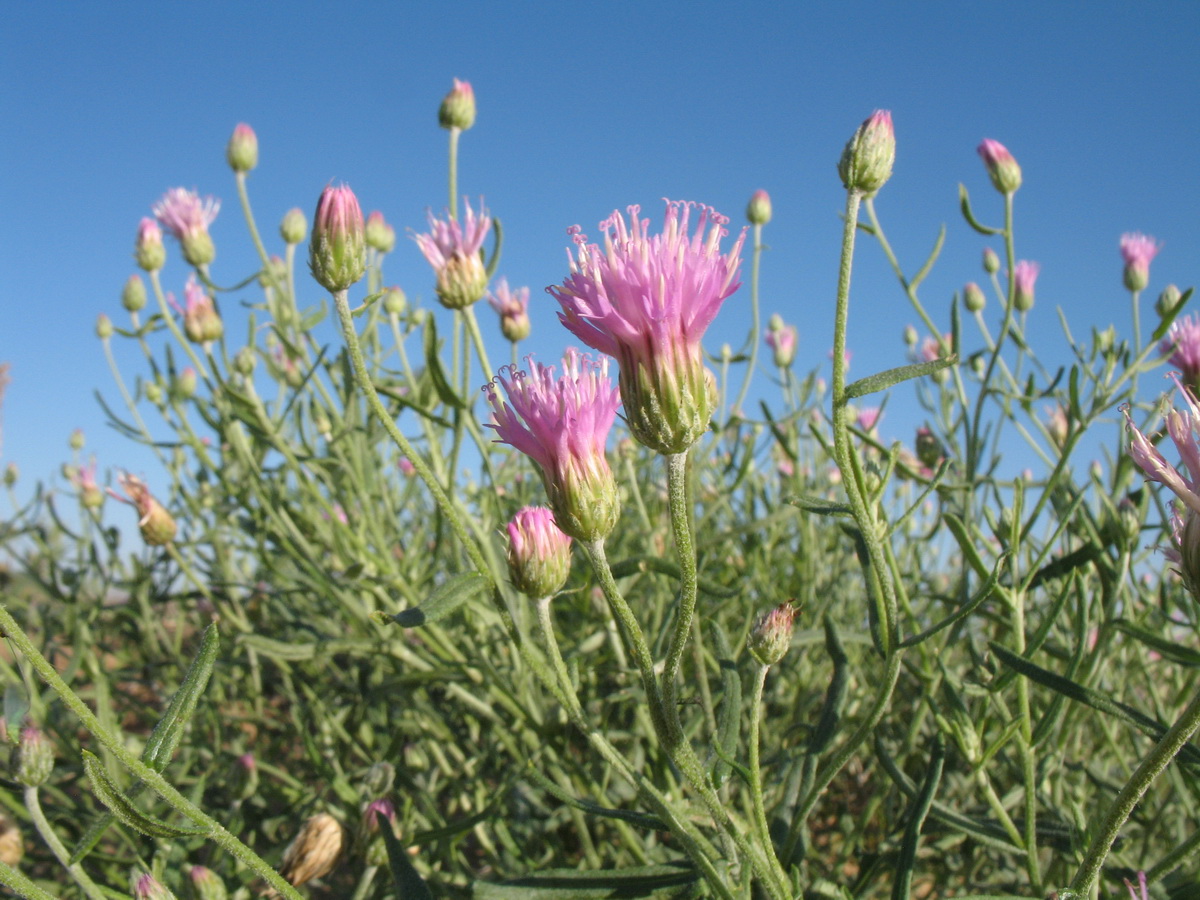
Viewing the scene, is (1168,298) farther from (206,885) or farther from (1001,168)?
(206,885)

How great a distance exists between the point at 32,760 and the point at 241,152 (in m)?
1.84

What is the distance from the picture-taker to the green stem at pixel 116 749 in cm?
72

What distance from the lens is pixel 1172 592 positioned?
167 cm

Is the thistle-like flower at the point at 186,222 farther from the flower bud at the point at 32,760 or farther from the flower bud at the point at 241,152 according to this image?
the flower bud at the point at 32,760

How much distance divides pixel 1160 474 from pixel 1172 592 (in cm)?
112

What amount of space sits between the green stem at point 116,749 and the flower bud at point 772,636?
56cm

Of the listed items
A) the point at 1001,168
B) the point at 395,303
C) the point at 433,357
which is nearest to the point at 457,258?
the point at 433,357

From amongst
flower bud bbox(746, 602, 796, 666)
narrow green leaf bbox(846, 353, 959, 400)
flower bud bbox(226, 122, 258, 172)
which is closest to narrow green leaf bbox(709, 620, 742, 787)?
flower bud bbox(746, 602, 796, 666)

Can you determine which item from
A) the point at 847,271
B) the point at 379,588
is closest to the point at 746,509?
the point at 379,588

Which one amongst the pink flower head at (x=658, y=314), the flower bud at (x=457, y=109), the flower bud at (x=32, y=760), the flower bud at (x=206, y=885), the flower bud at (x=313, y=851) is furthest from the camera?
the flower bud at (x=457, y=109)

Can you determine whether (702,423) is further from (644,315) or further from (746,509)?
(746,509)

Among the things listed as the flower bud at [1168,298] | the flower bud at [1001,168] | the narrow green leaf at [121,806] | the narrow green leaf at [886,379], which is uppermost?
the flower bud at [1001,168]

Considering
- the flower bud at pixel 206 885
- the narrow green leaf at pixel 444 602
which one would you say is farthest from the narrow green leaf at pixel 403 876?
the flower bud at pixel 206 885

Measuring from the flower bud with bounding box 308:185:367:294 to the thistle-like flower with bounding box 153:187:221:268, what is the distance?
143 centimetres
